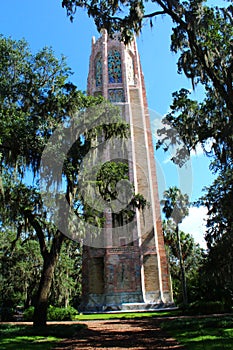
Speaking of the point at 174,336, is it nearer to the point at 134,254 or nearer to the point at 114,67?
the point at 134,254

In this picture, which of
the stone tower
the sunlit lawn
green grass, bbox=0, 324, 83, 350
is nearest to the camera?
the sunlit lawn

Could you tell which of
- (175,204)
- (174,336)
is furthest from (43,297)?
(175,204)

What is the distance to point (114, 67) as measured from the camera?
109ft

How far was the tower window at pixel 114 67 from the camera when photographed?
32.6m

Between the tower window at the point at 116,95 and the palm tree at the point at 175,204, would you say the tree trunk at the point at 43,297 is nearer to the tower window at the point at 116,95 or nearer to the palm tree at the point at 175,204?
the palm tree at the point at 175,204

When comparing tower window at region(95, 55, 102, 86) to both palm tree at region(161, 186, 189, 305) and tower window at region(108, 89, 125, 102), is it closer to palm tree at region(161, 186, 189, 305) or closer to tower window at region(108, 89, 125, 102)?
tower window at region(108, 89, 125, 102)

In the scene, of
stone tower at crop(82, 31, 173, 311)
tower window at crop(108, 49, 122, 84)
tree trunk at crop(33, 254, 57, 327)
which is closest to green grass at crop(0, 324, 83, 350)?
tree trunk at crop(33, 254, 57, 327)

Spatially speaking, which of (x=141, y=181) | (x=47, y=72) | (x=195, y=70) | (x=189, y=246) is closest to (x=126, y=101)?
(x=141, y=181)

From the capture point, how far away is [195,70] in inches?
388

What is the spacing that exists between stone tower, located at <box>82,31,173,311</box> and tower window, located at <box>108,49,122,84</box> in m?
1.02

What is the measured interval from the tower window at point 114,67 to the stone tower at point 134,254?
1023mm

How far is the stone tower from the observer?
2469 cm

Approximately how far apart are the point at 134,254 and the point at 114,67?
19324mm

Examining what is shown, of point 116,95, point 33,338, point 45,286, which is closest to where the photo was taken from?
point 33,338
